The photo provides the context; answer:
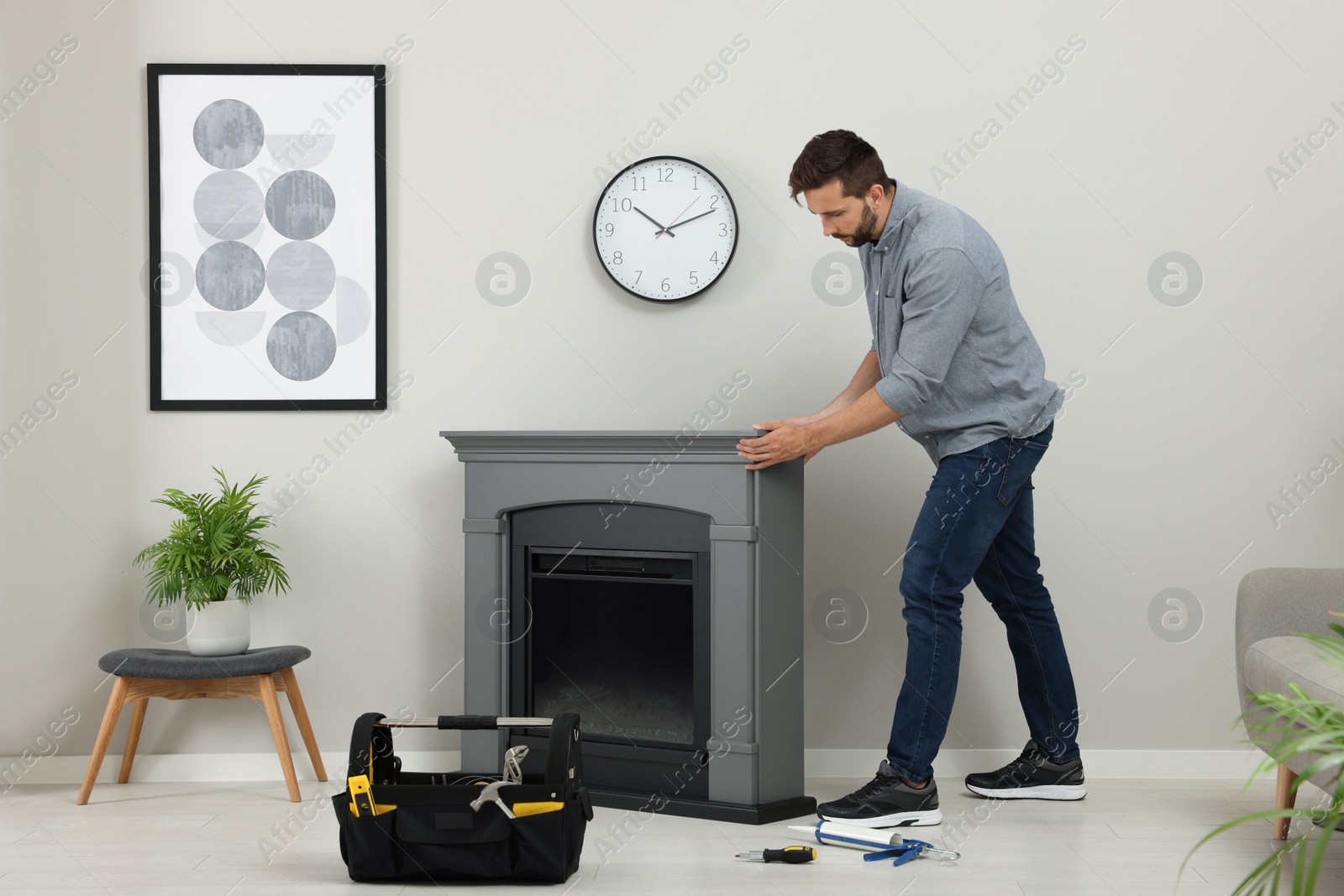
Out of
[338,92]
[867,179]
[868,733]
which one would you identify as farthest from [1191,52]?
[338,92]

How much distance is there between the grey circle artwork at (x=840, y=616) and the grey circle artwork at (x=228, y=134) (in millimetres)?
1898

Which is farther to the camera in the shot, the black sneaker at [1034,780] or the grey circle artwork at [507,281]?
the grey circle artwork at [507,281]

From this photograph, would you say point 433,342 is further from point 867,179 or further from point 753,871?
point 753,871

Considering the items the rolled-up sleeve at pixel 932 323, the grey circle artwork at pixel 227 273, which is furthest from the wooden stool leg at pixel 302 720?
the rolled-up sleeve at pixel 932 323

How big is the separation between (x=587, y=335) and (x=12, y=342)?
149cm

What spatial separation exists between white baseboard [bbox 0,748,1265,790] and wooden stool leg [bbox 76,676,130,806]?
25 cm

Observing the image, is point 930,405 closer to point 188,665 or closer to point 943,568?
point 943,568

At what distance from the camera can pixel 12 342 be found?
111 inches

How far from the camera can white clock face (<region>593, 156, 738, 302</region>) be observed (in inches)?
111

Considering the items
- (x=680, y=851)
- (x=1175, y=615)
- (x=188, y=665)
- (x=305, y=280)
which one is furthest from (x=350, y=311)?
(x=1175, y=615)

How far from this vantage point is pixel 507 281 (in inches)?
113

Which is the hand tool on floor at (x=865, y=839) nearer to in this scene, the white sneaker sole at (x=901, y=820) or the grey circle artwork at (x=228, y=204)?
the white sneaker sole at (x=901, y=820)

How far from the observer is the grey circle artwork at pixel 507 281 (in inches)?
113

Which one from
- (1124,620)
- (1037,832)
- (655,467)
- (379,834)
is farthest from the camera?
(1124,620)
